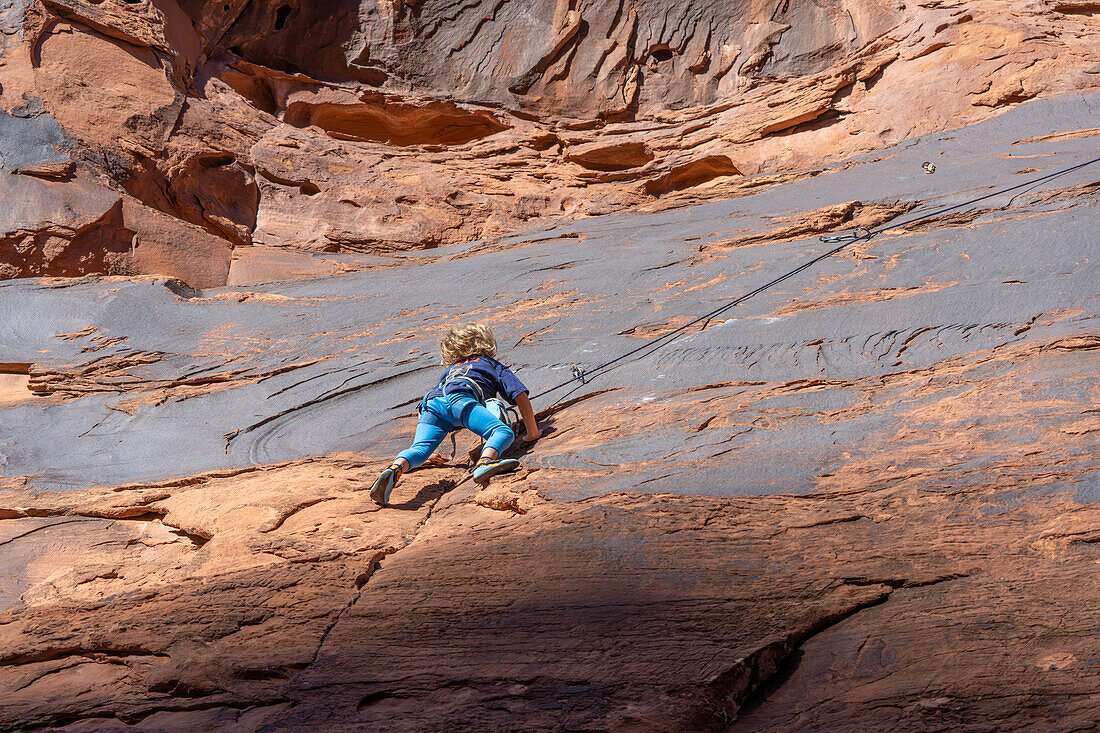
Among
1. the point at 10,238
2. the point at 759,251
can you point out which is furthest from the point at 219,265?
the point at 759,251

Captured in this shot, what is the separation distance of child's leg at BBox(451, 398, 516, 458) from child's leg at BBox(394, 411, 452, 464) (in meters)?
0.13

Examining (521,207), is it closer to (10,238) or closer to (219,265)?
(219,265)

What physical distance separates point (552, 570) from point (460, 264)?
5793 mm

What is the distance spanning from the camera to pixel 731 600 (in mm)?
2443

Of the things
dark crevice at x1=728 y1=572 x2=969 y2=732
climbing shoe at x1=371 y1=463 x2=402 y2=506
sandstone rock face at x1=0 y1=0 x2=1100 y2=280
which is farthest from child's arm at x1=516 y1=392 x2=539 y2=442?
sandstone rock face at x1=0 y1=0 x2=1100 y2=280

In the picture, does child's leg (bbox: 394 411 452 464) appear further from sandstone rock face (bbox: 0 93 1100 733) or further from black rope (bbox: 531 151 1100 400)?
black rope (bbox: 531 151 1100 400)

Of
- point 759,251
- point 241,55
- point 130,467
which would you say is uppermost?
point 241,55

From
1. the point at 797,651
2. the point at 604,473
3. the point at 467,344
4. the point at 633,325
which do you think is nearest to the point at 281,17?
the point at 633,325

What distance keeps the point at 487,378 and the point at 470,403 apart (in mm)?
286

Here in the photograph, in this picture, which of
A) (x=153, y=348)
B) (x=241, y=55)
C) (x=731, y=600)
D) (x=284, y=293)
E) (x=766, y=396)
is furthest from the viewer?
(x=241, y=55)

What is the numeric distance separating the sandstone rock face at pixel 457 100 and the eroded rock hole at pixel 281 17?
1.0 inches

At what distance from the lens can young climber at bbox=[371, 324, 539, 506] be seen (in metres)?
4.21

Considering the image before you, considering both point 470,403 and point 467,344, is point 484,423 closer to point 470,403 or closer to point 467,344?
point 470,403

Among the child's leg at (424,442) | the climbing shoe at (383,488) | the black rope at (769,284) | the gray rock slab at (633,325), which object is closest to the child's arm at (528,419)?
the gray rock slab at (633,325)
